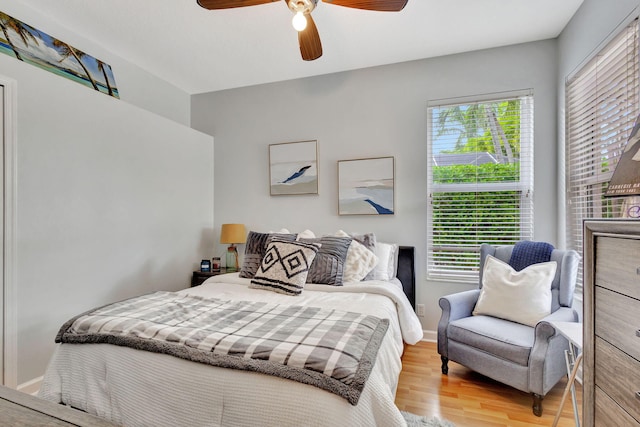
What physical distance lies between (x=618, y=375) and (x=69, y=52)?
383 cm

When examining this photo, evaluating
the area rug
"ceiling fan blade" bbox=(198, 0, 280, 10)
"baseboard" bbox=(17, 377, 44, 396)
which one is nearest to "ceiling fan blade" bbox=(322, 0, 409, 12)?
"ceiling fan blade" bbox=(198, 0, 280, 10)

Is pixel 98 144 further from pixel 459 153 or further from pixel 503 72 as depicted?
pixel 503 72

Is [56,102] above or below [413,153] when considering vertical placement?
above

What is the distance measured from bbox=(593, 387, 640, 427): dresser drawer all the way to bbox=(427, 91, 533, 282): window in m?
1.89

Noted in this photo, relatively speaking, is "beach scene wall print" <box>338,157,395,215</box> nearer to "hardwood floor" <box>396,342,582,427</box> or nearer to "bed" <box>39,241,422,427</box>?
"hardwood floor" <box>396,342,582,427</box>

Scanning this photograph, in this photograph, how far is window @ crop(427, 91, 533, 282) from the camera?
2.83m

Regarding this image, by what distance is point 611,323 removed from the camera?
1072 mm

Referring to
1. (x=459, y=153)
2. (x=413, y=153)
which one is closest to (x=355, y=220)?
(x=413, y=153)

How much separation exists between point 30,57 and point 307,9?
2068 millimetres

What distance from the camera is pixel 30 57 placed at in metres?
2.31

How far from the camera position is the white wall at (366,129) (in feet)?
9.12

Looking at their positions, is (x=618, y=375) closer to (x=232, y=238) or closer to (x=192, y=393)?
(x=192, y=393)

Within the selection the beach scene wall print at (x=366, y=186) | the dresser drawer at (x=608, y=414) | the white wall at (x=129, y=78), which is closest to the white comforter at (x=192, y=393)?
the dresser drawer at (x=608, y=414)

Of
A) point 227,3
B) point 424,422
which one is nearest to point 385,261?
point 424,422
